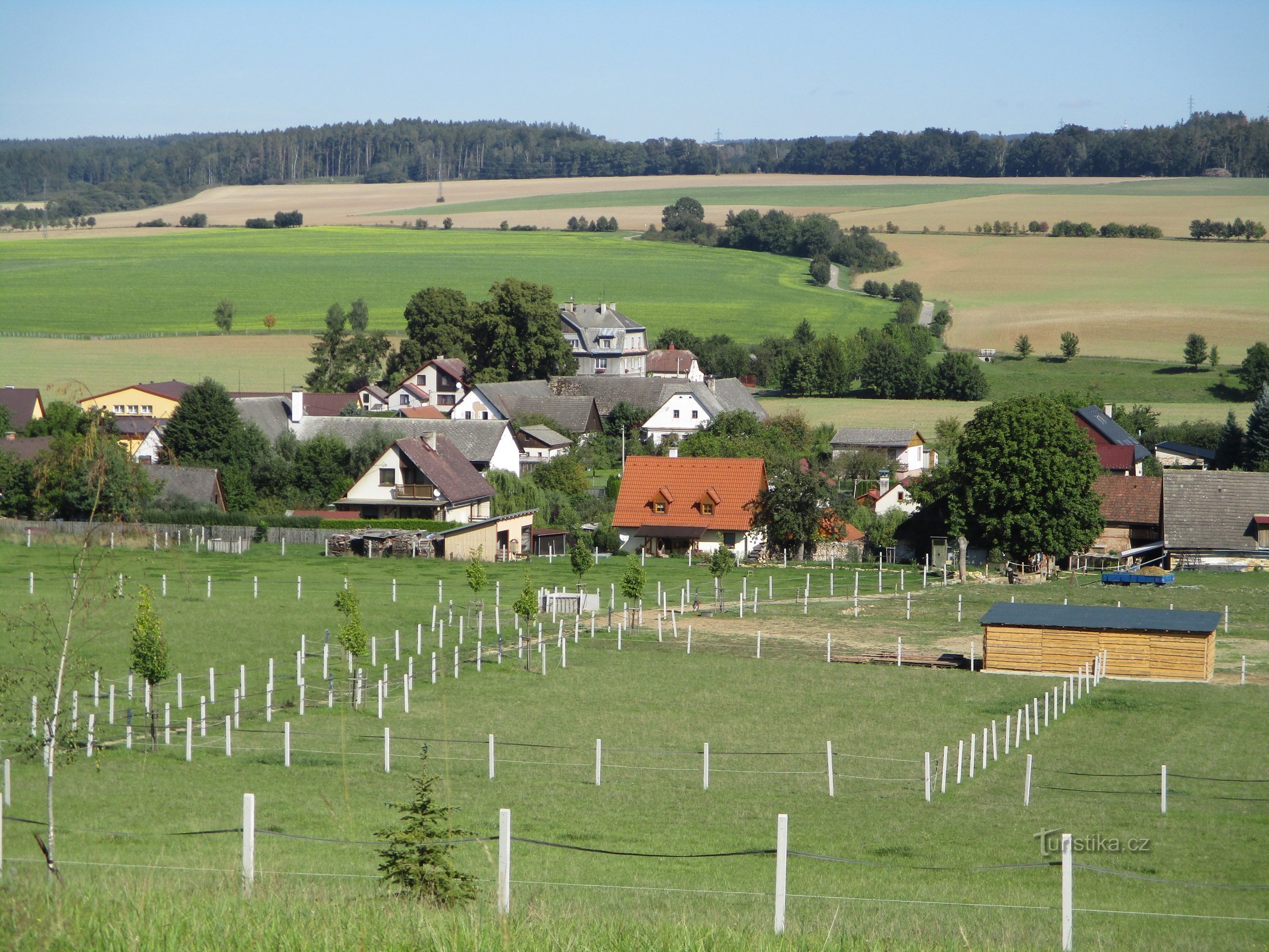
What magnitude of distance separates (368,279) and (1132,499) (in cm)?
9832

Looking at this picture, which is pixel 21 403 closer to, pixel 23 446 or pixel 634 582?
pixel 23 446

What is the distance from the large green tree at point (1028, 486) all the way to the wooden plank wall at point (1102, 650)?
19.9 metres

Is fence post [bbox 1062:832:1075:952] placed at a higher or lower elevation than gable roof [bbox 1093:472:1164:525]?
higher

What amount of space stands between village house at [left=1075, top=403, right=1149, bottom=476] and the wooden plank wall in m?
38.0

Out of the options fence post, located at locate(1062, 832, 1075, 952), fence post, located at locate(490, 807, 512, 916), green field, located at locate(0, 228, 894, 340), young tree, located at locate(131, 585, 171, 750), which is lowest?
young tree, located at locate(131, 585, 171, 750)

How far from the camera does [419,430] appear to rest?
72375 millimetres

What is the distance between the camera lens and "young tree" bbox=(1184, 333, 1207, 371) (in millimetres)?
99750

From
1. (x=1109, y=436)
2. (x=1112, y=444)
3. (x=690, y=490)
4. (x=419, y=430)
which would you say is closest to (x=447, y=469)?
(x=690, y=490)

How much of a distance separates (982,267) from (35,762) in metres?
133

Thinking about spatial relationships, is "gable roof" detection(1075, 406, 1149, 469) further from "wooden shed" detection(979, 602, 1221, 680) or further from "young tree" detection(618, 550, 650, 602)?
"young tree" detection(618, 550, 650, 602)

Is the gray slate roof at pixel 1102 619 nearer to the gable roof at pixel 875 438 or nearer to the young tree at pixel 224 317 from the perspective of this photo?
the gable roof at pixel 875 438

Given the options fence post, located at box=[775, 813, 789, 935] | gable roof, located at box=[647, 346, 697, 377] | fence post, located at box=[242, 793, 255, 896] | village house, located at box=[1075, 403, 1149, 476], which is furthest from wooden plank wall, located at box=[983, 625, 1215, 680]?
gable roof, located at box=[647, 346, 697, 377]

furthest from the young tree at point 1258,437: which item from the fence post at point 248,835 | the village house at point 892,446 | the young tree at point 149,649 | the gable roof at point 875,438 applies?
the fence post at point 248,835

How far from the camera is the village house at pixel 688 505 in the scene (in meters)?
57.6
